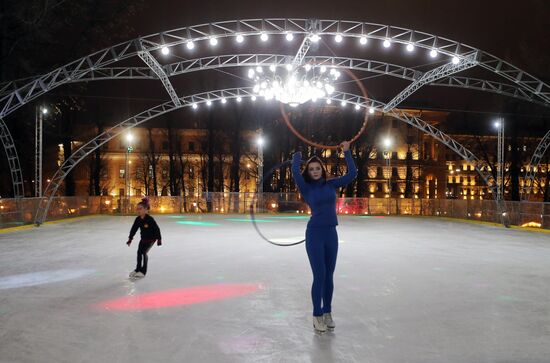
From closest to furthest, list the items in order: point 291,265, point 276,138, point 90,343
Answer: point 90,343, point 291,265, point 276,138

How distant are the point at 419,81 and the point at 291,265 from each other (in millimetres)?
15727

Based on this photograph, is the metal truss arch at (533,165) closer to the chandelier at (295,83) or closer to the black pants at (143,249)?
the chandelier at (295,83)

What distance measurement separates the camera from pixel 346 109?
5906cm

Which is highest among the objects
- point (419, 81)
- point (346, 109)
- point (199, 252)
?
point (346, 109)

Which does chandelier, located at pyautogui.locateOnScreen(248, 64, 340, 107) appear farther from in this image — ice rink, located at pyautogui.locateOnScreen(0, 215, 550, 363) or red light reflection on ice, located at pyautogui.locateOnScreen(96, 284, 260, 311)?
red light reflection on ice, located at pyautogui.locateOnScreen(96, 284, 260, 311)

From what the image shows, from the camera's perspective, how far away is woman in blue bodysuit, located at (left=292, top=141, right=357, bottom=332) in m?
Answer: 5.77

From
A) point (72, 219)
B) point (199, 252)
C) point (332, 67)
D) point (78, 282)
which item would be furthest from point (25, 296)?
point (72, 219)

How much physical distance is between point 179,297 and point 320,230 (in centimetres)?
336

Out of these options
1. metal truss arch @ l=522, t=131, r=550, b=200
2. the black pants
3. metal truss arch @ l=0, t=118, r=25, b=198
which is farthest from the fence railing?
the black pants

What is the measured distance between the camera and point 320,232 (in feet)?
19.0

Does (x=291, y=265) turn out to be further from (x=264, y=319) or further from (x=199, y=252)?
(x=264, y=319)

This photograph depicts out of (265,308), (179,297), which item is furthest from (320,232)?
(179,297)

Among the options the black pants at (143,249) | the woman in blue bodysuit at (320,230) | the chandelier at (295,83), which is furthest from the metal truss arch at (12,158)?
the woman in blue bodysuit at (320,230)

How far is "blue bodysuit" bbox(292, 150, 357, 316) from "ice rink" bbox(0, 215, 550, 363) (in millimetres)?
632
